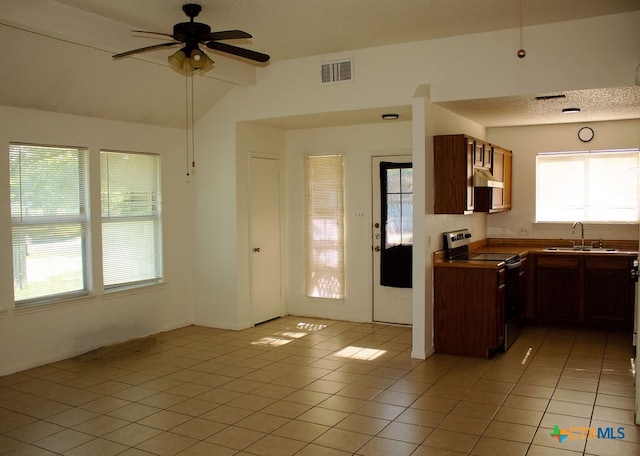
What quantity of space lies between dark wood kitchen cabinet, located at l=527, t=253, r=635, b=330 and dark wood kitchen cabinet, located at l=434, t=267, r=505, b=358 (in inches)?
53.0

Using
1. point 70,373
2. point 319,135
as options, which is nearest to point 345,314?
point 319,135

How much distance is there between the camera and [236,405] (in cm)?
415

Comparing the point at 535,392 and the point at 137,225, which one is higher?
the point at 137,225

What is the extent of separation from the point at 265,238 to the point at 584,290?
11.7 feet

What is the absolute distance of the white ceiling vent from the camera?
18.6 feet

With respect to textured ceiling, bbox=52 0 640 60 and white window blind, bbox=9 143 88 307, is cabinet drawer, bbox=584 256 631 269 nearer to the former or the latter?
textured ceiling, bbox=52 0 640 60

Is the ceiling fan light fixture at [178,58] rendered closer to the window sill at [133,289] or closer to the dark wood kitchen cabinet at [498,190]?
the window sill at [133,289]

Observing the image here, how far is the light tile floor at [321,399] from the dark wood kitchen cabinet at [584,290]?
0.33m

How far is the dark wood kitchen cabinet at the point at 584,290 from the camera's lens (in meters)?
6.14

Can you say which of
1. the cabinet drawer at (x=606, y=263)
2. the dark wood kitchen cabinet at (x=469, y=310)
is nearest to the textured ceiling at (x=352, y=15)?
the dark wood kitchen cabinet at (x=469, y=310)

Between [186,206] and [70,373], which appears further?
[186,206]

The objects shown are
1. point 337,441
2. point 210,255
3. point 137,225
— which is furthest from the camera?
point 210,255

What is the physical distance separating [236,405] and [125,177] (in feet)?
9.49

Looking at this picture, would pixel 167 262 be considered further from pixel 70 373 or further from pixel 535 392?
pixel 535 392
